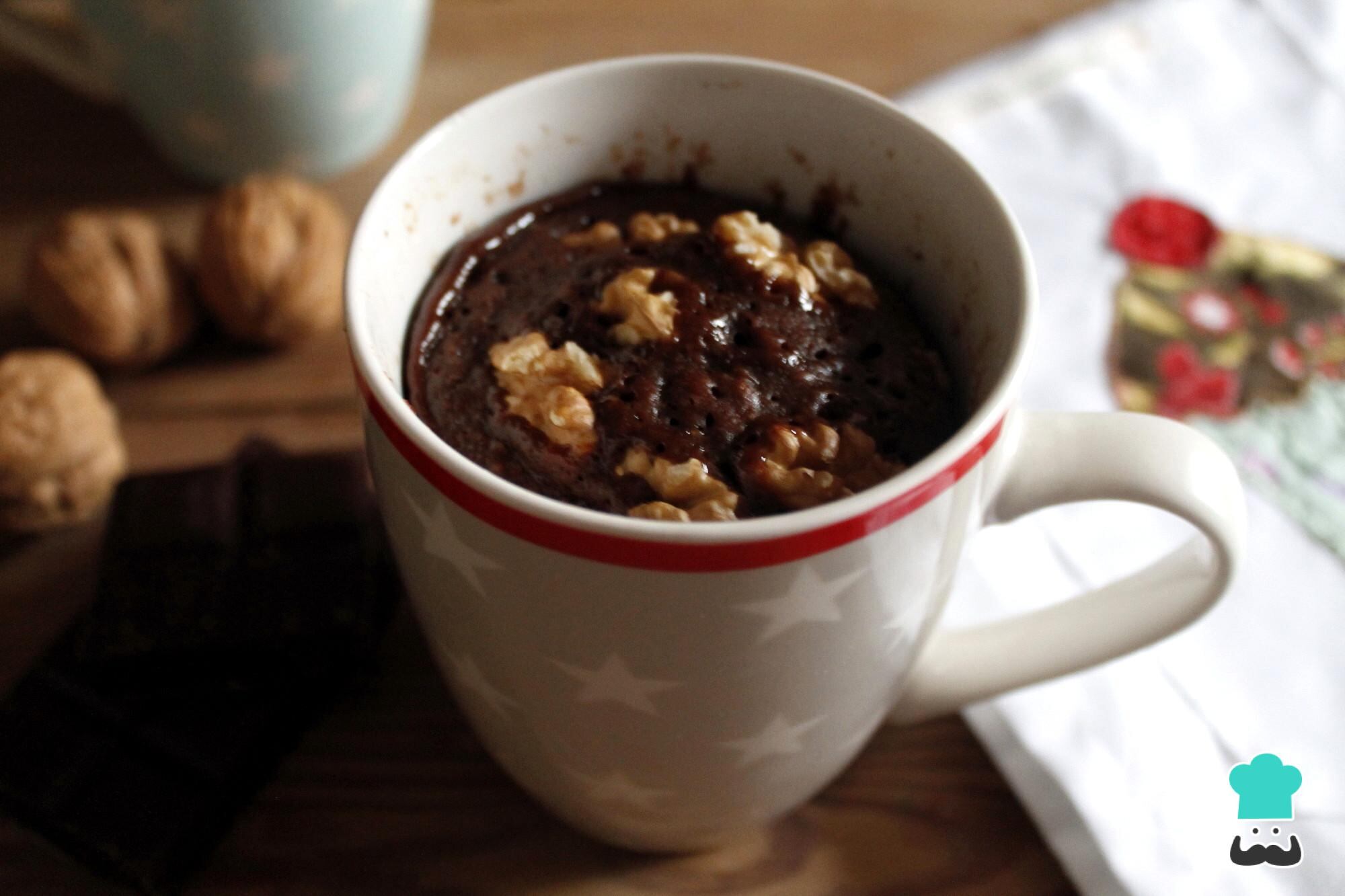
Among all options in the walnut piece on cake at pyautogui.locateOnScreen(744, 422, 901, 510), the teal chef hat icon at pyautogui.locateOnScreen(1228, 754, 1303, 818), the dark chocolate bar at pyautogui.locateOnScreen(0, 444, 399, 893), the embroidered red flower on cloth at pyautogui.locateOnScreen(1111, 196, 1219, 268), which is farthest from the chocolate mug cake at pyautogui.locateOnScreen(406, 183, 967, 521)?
the embroidered red flower on cloth at pyautogui.locateOnScreen(1111, 196, 1219, 268)

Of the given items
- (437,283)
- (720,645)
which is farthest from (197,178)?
(720,645)

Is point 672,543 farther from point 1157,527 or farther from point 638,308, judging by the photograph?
point 1157,527

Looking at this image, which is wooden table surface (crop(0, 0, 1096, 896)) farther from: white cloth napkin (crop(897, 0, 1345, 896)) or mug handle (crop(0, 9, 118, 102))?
mug handle (crop(0, 9, 118, 102))

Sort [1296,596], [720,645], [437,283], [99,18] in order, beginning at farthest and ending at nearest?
[99,18], [1296,596], [437,283], [720,645]

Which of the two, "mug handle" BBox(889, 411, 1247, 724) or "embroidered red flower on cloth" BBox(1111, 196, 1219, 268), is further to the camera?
"embroidered red flower on cloth" BBox(1111, 196, 1219, 268)

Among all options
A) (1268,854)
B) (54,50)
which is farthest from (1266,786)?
(54,50)

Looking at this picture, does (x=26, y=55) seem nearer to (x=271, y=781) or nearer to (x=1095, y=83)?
(x=271, y=781)
